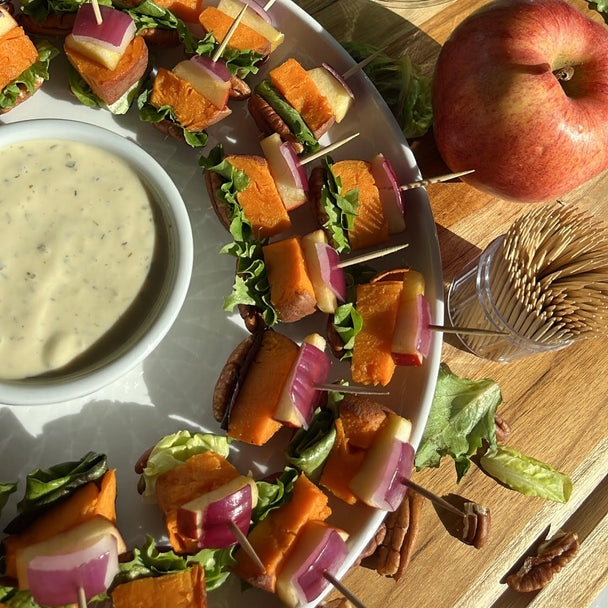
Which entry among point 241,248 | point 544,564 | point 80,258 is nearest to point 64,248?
point 80,258

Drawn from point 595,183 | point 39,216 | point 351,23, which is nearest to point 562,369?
point 595,183

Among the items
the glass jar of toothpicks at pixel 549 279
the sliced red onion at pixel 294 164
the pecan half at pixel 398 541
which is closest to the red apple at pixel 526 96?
the glass jar of toothpicks at pixel 549 279

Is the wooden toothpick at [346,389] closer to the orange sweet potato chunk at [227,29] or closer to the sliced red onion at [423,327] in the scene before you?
the sliced red onion at [423,327]

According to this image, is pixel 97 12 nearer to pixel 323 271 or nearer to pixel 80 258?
pixel 80 258

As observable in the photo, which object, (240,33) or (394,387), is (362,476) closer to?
(394,387)

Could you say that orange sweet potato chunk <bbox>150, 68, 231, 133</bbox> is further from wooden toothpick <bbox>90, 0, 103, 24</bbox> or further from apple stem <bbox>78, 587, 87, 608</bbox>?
apple stem <bbox>78, 587, 87, 608</bbox>

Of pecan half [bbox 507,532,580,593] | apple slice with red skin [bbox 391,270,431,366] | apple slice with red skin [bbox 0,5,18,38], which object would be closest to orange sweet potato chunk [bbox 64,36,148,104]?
apple slice with red skin [bbox 0,5,18,38]
